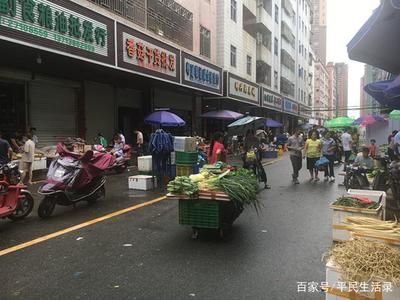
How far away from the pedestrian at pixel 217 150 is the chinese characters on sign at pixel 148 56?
6.52 meters

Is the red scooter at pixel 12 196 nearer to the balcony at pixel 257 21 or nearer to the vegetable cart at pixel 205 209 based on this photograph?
the vegetable cart at pixel 205 209

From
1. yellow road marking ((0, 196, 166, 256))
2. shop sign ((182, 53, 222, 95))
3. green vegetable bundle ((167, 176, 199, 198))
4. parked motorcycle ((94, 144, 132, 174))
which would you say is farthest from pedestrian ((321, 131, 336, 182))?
green vegetable bundle ((167, 176, 199, 198))

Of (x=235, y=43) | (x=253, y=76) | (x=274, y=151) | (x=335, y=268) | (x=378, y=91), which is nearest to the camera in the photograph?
(x=335, y=268)

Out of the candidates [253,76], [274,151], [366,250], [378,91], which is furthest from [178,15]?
[366,250]

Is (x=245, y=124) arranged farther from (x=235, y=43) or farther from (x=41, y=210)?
(x=41, y=210)

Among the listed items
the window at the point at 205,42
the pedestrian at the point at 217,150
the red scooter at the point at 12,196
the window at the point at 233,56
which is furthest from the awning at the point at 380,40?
the window at the point at 233,56

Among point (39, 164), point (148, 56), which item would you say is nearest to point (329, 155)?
point (148, 56)

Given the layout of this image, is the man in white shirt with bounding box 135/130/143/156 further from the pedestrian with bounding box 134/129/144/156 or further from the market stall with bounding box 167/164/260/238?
the market stall with bounding box 167/164/260/238

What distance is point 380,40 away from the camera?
535 centimetres

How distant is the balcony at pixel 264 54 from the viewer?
116ft

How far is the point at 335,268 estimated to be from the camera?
323cm

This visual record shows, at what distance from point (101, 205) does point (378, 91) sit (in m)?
5.89

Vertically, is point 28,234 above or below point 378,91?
below

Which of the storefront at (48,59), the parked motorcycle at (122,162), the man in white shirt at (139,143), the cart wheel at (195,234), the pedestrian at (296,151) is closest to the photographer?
the cart wheel at (195,234)
